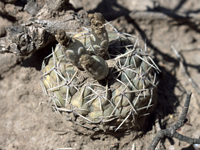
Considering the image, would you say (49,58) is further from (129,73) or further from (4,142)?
(4,142)

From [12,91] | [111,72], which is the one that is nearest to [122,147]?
[111,72]

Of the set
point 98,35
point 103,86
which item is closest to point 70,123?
point 103,86

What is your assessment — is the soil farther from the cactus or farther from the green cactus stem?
the green cactus stem

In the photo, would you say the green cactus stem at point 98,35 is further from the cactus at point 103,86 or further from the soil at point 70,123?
the soil at point 70,123

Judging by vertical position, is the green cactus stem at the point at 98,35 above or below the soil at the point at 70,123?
above

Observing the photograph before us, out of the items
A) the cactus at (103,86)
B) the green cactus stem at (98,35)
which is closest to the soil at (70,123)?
the cactus at (103,86)

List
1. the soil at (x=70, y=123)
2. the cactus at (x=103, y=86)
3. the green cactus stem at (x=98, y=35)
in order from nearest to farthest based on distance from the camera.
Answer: the green cactus stem at (x=98, y=35)
the cactus at (x=103, y=86)
the soil at (x=70, y=123)
